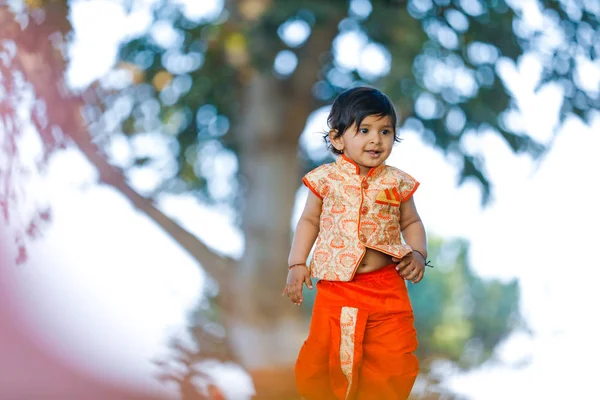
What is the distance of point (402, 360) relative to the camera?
6.48 feet

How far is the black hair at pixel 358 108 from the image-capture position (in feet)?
6.61

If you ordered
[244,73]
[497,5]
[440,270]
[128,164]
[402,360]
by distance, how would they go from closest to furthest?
1. [402,360]
2. [497,5]
3. [244,73]
4. [128,164]
5. [440,270]

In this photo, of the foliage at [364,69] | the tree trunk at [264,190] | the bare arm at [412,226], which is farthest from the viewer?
the tree trunk at [264,190]

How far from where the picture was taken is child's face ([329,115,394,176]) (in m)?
2.01

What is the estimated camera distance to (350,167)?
2.06m

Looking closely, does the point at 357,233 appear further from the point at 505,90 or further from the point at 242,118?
the point at 242,118

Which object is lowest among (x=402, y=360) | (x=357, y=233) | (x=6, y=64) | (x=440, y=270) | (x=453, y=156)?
(x=402, y=360)

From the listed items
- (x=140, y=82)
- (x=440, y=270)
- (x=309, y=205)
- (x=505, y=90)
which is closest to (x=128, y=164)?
(x=140, y=82)

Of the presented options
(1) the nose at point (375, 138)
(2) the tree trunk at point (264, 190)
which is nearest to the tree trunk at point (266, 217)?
(2) the tree trunk at point (264, 190)

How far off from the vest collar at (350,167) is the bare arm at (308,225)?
0.11 metres

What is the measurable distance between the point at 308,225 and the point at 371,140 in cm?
29

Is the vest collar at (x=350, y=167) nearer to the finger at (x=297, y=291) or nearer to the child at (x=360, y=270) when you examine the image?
the child at (x=360, y=270)

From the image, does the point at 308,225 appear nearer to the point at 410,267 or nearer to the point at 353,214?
the point at 353,214

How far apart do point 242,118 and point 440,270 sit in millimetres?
8274
